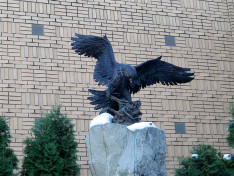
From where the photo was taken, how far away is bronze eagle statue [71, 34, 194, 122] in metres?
9.88

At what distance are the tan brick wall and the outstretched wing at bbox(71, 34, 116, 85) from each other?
10.2ft

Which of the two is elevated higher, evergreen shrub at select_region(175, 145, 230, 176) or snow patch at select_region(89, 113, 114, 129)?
snow patch at select_region(89, 113, 114, 129)

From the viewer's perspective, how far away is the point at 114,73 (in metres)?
9.92

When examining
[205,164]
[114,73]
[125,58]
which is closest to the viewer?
[114,73]

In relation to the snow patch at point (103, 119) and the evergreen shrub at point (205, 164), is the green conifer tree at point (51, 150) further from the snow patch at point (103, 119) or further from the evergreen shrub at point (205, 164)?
the evergreen shrub at point (205, 164)

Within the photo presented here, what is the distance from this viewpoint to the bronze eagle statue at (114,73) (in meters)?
9.88

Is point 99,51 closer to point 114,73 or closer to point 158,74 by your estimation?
point 114,73

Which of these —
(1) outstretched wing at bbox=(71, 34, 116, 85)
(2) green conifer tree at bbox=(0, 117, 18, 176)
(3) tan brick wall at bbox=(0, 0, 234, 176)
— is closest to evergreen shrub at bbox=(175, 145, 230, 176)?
(3) tan brick wall at bbox=(0, 0, 234, 176)

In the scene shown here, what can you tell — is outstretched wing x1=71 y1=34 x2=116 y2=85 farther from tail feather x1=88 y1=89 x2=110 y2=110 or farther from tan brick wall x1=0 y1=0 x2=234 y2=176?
tan brick wall x1=0 y1=0 x2=234 y2=176

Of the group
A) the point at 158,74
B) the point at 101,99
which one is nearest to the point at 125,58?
the point at 158,74

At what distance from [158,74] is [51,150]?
2.59 metres

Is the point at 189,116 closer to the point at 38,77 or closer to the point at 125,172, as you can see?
the point at 38,77

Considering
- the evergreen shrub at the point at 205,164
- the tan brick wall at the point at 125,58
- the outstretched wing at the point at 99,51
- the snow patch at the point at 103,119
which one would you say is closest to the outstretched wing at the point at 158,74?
the outstretched wing at the point at 99,51

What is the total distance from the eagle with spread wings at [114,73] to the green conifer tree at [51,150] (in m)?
1.46
